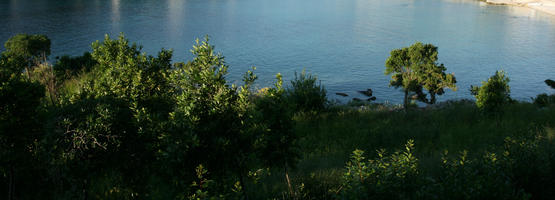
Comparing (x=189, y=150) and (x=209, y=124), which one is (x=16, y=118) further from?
(x=209, y=124)

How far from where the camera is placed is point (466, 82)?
56625 millimetres

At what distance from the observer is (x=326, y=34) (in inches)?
3381

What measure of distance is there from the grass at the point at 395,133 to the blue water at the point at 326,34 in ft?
83.0

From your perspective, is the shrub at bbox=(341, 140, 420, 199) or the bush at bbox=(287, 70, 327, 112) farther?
the bush at bbox=(287, 70, 327, 112)

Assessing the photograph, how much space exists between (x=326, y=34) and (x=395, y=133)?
215 ft

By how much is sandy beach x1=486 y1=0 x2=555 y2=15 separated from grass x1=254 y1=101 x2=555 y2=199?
404 feet

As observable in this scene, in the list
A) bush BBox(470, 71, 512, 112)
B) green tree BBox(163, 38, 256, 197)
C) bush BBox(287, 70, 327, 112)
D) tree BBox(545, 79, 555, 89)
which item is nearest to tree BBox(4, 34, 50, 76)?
bush BBox(287, 70, 327, 112)

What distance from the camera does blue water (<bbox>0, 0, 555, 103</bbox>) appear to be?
201 feet

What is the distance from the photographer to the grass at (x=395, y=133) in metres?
15.1

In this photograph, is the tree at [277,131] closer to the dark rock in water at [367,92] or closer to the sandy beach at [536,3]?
the dark rock in water at [367,92]

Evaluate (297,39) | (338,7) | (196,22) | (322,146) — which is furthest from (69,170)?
(338,7)

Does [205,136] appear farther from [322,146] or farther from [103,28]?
[103,28]

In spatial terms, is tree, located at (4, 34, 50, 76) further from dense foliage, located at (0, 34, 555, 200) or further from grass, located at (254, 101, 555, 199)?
grass, located at (254, 101, 555, 199)

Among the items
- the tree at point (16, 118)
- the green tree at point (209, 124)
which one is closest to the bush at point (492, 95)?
the green tree at point (209, 124)
